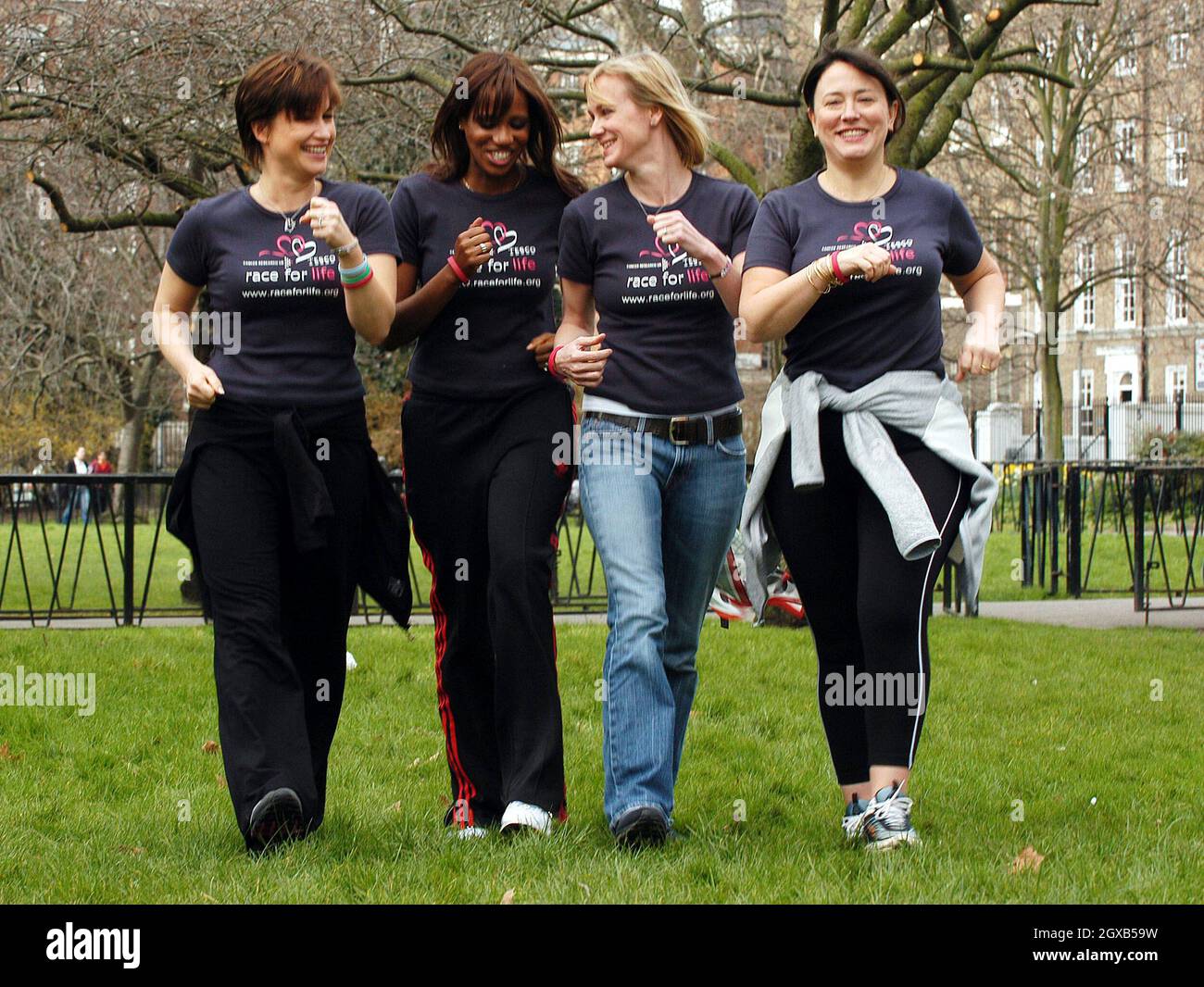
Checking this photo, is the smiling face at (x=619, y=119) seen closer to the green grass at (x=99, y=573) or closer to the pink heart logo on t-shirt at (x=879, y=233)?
the pink heart logo on t-shirt at (x=879, y=233)

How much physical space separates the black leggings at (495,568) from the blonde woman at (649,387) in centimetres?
16

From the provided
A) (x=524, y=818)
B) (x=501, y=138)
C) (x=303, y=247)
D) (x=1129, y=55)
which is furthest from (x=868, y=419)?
(x=1129, y=55)

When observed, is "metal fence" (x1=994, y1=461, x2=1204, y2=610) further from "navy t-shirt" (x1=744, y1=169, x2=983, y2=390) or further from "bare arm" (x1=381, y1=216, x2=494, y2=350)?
"bare arm" (x1=381, y1=216, x2=494, y2=350)

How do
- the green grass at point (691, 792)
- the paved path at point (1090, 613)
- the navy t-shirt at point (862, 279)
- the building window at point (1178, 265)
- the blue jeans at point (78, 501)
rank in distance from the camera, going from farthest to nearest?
the building window at point (1178, 265)
the blue jeans at point (78, 501)
the paved path at point (1090, 613)
the navy t-shirt at point (862, 279)
the green grass at point (691, 792)

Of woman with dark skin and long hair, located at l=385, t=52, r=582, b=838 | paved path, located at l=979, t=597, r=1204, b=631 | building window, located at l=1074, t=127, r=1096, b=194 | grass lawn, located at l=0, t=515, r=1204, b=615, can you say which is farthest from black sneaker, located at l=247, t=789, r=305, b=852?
building window, located at l=1074, t=127, r=1096, b=194

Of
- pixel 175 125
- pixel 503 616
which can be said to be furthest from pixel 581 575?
pixel 503 616

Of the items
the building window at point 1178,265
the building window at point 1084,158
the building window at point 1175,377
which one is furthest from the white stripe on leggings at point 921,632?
the building window at point 1175,377

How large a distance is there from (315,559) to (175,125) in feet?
24.1

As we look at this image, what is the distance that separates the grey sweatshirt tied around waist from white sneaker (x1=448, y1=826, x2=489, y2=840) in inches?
52.3

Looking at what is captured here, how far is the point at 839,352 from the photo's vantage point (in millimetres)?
4250

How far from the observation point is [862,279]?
417cm

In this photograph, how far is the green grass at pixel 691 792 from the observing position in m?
3.79

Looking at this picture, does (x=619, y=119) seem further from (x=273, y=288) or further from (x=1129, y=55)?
(x=1129, y=55)

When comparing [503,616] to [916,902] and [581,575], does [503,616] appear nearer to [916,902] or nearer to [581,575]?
[916,902]
